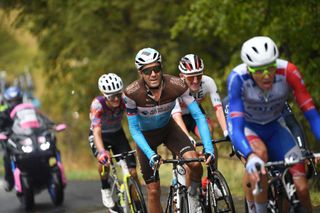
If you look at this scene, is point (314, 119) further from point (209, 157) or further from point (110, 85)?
point (110, 85)

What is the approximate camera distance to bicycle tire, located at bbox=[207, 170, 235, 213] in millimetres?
8758

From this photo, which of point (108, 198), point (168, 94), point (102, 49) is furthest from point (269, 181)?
point (102, 49)

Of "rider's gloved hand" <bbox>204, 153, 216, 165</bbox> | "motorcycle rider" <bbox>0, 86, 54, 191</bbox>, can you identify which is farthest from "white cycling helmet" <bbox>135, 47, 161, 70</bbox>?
"motorcycle rider" <bbox>0, 86, 54, 191</bbox>

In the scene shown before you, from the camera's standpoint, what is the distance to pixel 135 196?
9.77 m

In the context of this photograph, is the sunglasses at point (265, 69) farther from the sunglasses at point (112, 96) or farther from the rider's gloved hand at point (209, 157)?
the sunglasses at point (112, 96)

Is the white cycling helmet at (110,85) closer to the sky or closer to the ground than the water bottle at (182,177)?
closer to the sky

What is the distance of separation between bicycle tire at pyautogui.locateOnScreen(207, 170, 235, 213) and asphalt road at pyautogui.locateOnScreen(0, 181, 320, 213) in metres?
2.18

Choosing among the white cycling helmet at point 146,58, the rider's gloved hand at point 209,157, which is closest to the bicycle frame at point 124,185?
the rider's gloved hand at point 209,157

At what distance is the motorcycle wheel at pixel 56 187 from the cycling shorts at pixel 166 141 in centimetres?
461

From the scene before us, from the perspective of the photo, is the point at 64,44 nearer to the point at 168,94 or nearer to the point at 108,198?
the point at 108,198

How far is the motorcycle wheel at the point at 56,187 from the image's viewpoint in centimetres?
1355

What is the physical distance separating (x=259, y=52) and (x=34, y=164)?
732 cm

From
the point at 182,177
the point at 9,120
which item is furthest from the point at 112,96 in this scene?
the point at 9,120

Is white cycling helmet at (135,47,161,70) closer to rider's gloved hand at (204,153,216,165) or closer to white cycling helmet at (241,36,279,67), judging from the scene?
rider's gloved hand at (204,153,216,165)
